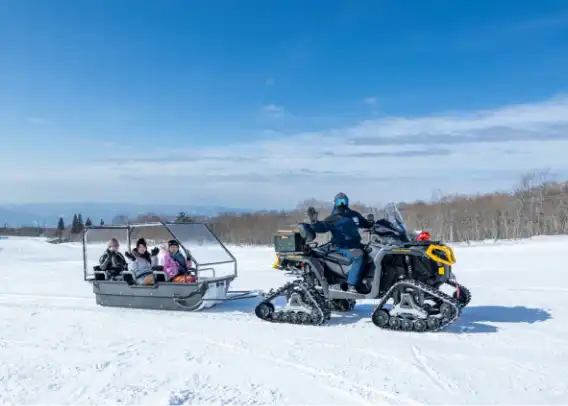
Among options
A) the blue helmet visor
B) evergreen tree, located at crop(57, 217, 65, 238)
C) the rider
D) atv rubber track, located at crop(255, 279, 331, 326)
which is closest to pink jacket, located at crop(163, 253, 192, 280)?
atv rubber track, located at crop(255, 279, 331, 326)

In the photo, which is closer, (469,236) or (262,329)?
(262,329)

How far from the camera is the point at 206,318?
9094 mm

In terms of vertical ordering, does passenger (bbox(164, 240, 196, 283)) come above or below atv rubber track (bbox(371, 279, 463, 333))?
above

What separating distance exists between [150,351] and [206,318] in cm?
220

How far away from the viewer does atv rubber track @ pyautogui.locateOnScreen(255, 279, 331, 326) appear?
27.6 ft

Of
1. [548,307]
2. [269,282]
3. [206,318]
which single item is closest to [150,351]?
[206,318]

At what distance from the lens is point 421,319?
25.3ft

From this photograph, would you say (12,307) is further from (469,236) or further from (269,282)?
(469,236)

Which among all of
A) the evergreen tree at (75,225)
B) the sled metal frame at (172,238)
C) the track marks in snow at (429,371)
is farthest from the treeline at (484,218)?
the track marks in snow at (429,371)

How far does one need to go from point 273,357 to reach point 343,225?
2872mm

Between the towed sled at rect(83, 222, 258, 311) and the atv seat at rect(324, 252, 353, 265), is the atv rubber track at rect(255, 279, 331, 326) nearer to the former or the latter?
the atv seat at rect(324, 252, 353, 265)

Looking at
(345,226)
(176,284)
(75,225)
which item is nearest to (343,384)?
(345,226)

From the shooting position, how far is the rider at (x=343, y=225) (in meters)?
8.79

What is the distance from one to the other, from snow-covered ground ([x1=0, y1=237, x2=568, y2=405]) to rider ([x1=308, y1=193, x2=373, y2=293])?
113cm
